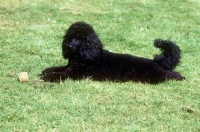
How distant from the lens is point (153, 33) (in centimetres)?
1023

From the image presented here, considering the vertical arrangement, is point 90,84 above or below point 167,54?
below

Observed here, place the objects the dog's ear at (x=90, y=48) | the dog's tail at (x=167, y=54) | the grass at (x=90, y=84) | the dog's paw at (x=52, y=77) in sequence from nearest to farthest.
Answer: the grass at (x=90, y=84) < the dog's paw at (x=52, y=77) < the dog's ear at (x=90, y=48) < the dog's tail at (x=167, y=54)

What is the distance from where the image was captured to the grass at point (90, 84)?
4809 millimetres

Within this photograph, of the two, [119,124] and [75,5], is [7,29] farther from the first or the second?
[119,124]

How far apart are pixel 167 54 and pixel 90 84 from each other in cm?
154

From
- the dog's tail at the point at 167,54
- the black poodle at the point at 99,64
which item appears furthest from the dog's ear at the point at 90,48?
the dog's tail at the point at 167,54

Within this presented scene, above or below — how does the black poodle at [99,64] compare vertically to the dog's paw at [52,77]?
above

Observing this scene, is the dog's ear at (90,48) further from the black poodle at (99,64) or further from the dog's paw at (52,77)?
the dog's paw at (52,77)

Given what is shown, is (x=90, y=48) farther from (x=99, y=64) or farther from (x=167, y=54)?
(x=167, y=54)

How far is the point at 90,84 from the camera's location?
→ 605cm

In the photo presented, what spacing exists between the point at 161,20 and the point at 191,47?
2.91 meters

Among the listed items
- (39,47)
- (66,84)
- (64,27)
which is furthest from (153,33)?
(66,84)

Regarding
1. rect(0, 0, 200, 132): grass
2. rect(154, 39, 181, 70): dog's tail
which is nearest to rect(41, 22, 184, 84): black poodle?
rect(154, 39, 181, 70): dog's tail

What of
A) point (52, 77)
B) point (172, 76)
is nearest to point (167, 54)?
point (172, 76)
